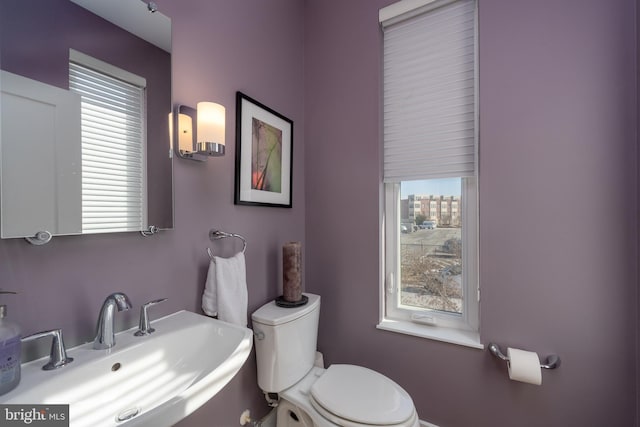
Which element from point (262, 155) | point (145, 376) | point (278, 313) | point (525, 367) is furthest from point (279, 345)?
point (525, 367)

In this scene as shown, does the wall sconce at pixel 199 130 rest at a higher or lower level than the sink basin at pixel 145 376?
higher

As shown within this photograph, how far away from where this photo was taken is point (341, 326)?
1.69 meters

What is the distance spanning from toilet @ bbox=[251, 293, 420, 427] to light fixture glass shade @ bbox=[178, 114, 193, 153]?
0.81 m

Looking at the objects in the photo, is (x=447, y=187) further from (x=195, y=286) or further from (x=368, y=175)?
(x=195, y=286)

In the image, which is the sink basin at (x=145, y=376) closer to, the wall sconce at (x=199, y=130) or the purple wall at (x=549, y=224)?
the wall sconce at (x=199, y=130)

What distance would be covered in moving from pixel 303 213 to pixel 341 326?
0.76 m

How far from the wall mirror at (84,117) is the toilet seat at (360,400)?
96 centimetres

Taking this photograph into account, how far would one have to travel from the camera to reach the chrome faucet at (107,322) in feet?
2.56

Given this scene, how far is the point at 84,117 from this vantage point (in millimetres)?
808

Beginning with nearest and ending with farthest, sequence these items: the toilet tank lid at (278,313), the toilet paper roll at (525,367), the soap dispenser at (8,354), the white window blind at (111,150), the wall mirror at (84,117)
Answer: the soap dispenser at (8,354)
the wall mirror at (84,117)
the white window blind at (111,150)
the toilet paper roll at (525,367)
the toilet tank lid at (278,313)

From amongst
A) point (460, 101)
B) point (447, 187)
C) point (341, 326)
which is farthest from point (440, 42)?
point (341, 326)

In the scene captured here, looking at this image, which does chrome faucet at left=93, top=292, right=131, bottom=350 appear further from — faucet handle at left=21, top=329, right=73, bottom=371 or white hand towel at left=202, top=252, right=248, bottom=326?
white hand towel at left=202, top=252, right=248, bottom=326

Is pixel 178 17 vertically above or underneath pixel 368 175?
above

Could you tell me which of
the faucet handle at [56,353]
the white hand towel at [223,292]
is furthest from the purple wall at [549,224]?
the faucet handle at [56,353]
